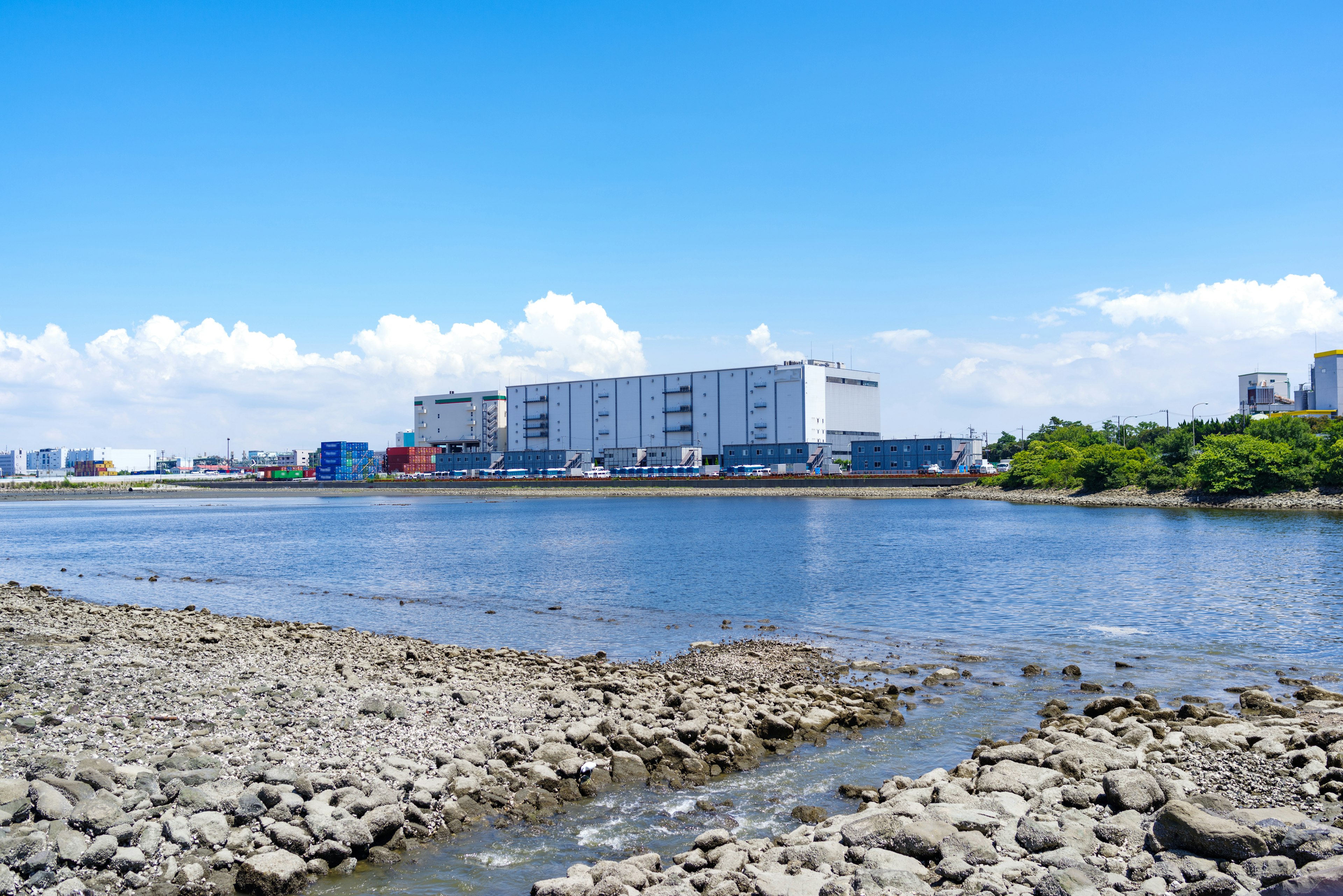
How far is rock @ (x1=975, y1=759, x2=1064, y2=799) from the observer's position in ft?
32.8

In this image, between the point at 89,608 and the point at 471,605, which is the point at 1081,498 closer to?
the point at 471,605

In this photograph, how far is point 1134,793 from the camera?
9094mm

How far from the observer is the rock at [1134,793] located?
29.6 ft

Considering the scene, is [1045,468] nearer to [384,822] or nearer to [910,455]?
[910,455]

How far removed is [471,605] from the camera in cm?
3012

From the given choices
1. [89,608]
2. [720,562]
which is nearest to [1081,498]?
[720,562]

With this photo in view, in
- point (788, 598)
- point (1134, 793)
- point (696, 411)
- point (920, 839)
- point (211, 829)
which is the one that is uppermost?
point (696, 411)

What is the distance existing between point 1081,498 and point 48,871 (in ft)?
309

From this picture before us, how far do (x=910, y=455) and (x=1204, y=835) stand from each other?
407ft

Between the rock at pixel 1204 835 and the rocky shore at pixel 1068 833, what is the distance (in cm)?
1

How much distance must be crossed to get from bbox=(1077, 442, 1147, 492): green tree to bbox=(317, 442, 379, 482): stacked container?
130274 millimetres

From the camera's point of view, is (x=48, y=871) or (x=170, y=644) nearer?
(x=48, y=871)

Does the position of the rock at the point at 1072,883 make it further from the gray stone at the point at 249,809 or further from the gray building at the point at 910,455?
the gray building at the point at 910,455

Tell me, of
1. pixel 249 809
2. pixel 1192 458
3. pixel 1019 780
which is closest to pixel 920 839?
pixel 1019 780
